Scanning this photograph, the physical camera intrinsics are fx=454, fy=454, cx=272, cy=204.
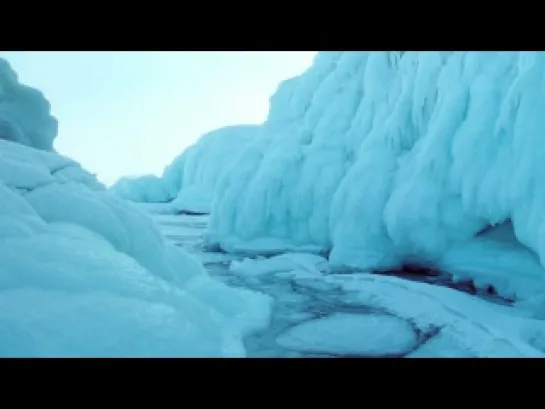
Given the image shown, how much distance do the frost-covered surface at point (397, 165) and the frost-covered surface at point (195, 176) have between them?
1280 centimetres

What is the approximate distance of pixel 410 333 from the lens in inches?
208

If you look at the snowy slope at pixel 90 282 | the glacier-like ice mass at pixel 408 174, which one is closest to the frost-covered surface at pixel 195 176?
the glacier-like ice mass at pixel 408 174

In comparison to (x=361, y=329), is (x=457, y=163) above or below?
above

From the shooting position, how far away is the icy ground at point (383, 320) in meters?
4.65

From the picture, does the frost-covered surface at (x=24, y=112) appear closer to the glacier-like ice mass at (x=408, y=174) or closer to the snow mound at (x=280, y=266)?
the snow mound at (x=280, y=266)

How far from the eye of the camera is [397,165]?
10.7 metres

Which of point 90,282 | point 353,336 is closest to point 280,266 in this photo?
point 353,336

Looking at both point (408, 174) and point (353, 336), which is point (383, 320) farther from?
point (408, 174)
